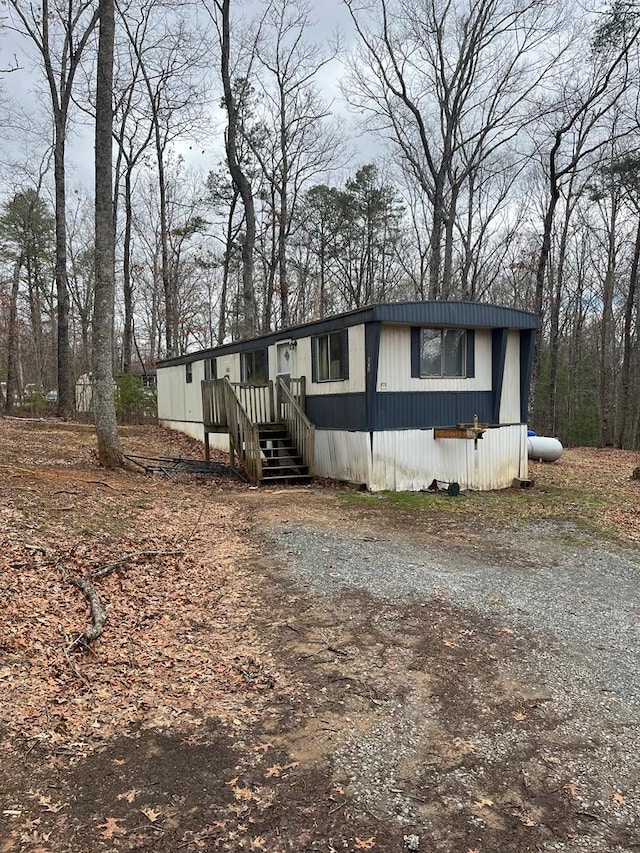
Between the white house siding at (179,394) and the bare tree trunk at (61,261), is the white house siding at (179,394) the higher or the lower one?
the lower one

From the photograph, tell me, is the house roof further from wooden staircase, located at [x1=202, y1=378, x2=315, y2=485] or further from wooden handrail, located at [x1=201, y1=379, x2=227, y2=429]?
wooden handrail, located at [x1=201, y1=379, x2=227, y2=429]

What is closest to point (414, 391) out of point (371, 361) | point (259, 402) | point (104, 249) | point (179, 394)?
point (371, 361)

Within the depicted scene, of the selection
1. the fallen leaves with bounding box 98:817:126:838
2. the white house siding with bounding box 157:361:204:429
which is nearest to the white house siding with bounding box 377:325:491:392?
the white house siding with bounding box 157:361:204:429

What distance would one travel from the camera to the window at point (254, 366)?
44.0 ft

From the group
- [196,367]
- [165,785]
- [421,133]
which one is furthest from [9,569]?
[421,133]

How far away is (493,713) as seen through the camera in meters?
3.15

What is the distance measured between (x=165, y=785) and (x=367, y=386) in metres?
7.83

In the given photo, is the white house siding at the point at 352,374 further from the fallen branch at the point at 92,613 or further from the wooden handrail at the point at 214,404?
the fallen branch at the point at 92,613

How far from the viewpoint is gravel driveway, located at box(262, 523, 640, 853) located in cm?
242

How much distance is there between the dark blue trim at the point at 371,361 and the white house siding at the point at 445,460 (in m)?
0.51

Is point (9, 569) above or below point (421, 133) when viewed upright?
below

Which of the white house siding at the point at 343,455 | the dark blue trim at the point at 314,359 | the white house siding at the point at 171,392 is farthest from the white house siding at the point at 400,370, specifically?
the white house siding at the point at 171,392

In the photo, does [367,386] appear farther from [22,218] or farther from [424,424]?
[22,218]

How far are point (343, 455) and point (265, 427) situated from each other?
199 cm
